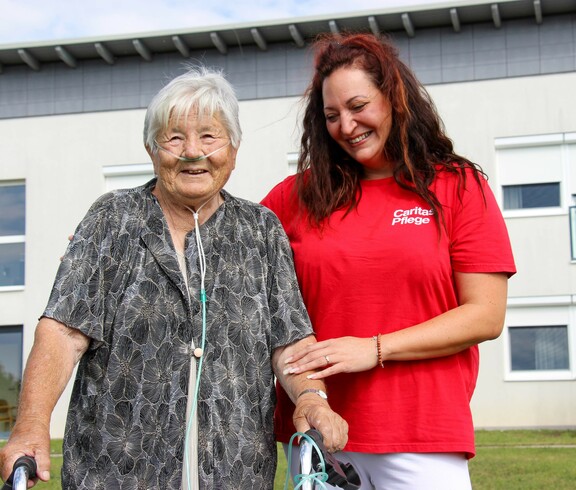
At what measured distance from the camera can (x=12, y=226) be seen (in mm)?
18297

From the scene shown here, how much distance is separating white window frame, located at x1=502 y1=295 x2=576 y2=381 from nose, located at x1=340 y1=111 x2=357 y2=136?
13083 mm

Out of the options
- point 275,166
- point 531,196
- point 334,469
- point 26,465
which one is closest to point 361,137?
point 334,469

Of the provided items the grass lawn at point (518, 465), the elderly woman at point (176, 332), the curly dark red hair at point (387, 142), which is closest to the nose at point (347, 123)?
the curly dark red hair at point (387, 142)

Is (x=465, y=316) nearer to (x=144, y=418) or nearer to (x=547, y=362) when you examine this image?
(x=144, y=418)

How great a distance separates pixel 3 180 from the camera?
59.9 ft

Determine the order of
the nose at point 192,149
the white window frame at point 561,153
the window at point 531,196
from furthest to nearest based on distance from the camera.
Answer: the window at point 531,196 < the white window frame at point 561,153 < the nose at point 192,149

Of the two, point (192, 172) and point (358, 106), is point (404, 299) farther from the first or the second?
point (192, 172)

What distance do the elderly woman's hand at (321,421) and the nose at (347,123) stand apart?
91 centimetres

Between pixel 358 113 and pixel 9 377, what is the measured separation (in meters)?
15.4

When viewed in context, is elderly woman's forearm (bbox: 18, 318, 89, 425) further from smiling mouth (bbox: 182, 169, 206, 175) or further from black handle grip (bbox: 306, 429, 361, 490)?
black handle grip (bbox: 306, 429, 361, 490)

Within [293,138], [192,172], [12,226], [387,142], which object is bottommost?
[192,172]

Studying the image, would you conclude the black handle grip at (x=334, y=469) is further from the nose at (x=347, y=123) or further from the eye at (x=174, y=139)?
the nose at (x=347, y=123)

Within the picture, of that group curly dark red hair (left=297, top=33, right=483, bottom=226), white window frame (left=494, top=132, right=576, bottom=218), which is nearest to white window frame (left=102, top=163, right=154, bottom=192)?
white window frame (left=494, top=132, right=576, bottom=218)

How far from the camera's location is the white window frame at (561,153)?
15969 mm
